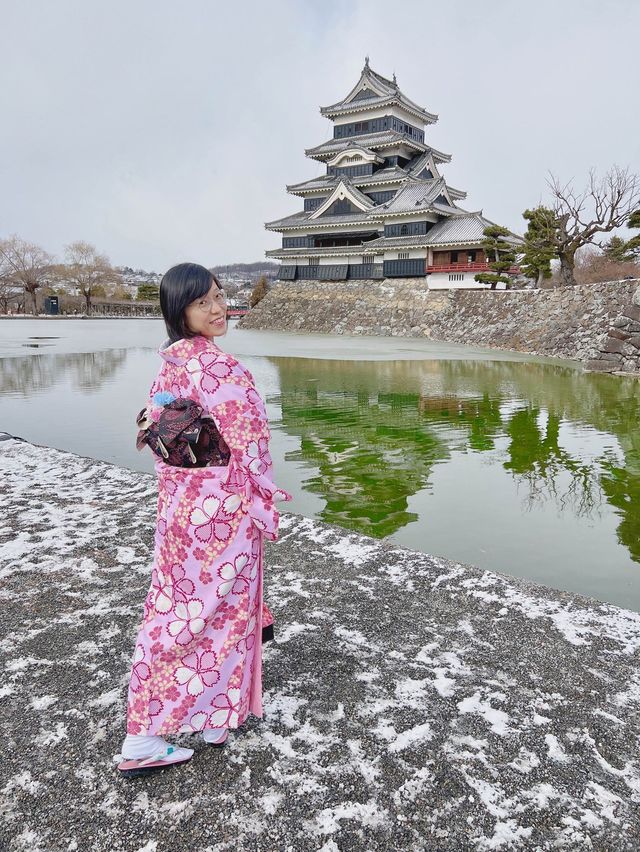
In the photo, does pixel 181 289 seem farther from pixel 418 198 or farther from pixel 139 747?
pixel 418 198

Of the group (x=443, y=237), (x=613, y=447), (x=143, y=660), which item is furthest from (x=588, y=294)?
(x=143, y=660)

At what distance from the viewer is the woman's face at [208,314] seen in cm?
172

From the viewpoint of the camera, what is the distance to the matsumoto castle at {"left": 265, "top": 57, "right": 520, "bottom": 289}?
1086 inches

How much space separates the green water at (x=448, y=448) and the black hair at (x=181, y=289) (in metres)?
2.91

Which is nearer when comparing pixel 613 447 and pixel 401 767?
pixel 401 767

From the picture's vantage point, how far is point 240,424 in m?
1.62

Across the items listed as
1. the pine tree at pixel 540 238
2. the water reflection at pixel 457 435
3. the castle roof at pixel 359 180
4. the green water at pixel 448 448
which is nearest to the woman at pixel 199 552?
the green water at pixel 448 448

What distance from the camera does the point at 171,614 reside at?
170 cm

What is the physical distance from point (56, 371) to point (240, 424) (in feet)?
46.2

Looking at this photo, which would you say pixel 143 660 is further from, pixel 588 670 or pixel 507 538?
pixel 507 538

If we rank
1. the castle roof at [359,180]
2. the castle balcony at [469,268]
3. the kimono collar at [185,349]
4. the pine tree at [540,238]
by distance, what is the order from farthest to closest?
1. the castle roof at [359,180]
2. the castle balcony at [469,268]
3. the pine tree at [540,238]
4. the kimono collar at [185,349]

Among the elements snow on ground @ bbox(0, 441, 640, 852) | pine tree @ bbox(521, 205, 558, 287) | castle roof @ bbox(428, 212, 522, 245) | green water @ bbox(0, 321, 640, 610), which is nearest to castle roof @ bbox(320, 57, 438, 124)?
castle roof @ bbox(428, 212, 522, 245)

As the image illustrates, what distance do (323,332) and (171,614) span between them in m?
28.8

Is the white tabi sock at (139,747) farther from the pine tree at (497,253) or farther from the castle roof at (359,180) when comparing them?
the castle roof at (359,180)
